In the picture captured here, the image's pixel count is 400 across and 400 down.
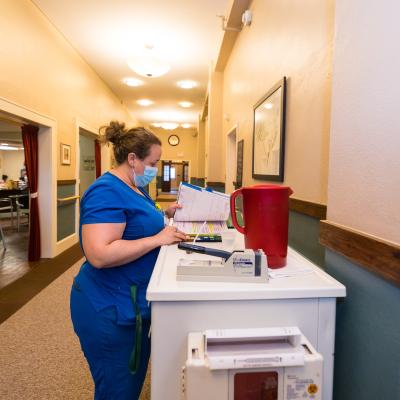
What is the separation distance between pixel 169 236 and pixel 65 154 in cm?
397

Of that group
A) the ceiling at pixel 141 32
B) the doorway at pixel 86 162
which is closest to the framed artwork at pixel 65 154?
the ceiling at pixel 141 32

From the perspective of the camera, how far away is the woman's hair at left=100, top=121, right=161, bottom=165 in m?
1.23

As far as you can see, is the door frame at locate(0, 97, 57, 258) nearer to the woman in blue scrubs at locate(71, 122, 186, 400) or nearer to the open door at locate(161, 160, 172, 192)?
the woman in blue scrubs at locate(71, 122, 186, 400)

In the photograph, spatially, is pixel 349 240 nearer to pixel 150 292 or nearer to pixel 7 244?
pixel 150 292

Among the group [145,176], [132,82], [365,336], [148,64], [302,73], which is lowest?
[365,336]

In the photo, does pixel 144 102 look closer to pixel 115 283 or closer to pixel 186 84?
pixel 186 84

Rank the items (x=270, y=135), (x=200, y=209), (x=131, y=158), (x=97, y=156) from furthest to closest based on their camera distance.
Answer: (x=97, y=156), (x=270, y=135), (x=200, y=209), (x=131, y=158)

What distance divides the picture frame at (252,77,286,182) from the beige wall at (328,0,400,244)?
0.86 meters

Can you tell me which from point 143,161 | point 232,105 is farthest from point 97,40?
point 143,161

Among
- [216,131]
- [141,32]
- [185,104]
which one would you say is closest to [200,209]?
[141,32]

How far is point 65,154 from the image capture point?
14.8ft

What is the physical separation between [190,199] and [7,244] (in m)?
4.70

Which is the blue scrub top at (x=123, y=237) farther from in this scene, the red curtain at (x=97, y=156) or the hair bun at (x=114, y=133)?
the red curtain at (x=97, y=156)

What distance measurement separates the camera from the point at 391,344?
2.15ft
